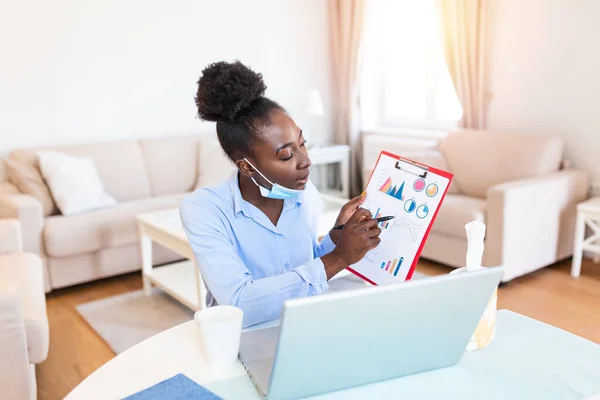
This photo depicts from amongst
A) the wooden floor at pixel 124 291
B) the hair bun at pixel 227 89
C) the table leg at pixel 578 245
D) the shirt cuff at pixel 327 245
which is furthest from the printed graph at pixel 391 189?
the table leg at pixel 578 245

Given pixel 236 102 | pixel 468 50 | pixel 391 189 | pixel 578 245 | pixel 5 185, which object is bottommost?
pixel 578 245

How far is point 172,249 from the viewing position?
2.93 meters

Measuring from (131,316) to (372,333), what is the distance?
240cm

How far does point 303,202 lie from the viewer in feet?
4.75

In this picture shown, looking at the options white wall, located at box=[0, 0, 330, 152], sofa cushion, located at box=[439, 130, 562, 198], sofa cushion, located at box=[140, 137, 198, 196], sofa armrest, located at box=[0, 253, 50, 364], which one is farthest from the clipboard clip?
white wall, located at box=[0, 0, 330, 152]

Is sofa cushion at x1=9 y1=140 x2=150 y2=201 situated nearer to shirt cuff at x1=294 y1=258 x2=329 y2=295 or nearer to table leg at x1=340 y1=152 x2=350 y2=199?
table leg at x1=340 y1=152 x2=350 y2=199

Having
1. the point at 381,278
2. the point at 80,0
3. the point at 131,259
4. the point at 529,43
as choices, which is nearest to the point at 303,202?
the point at 381,278

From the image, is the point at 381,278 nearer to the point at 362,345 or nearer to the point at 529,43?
the point at 362,345

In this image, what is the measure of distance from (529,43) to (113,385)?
350 cm

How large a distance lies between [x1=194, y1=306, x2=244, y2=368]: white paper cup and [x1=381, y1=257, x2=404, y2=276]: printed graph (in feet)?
1.15

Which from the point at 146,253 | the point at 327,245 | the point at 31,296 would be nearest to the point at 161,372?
the point at 327,245

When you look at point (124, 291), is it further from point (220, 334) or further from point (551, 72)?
point (551, 72)

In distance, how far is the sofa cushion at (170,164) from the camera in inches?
159

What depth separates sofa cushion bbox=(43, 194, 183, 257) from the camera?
3.23 metres
